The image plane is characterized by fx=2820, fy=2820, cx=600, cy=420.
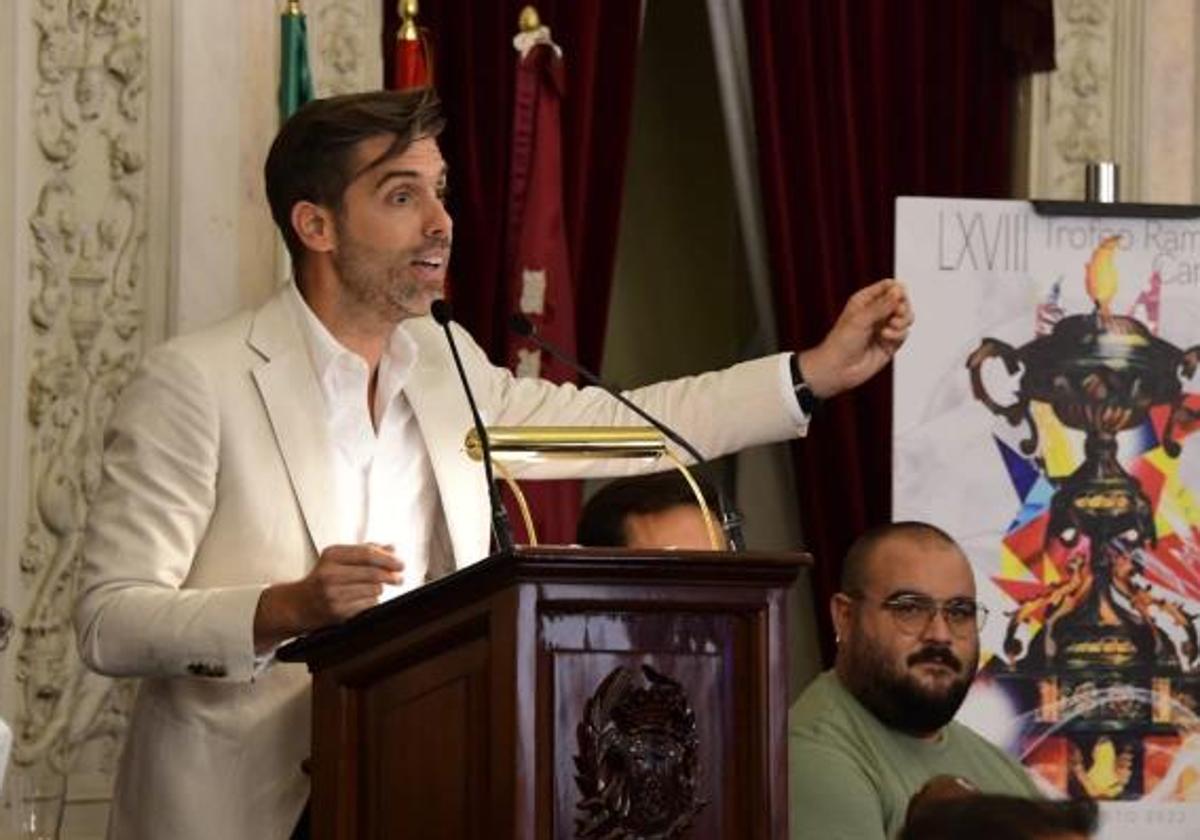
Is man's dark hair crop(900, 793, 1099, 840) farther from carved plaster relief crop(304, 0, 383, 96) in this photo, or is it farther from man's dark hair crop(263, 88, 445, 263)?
carved plaster relief crop(304, 0, 383, 96)

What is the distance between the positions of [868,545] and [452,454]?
3.27ft

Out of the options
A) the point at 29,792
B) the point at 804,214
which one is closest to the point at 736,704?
the point at 29,792

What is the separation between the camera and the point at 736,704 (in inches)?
137

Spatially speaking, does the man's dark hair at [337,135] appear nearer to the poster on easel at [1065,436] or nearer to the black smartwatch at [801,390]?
the black smartwatch at [801,390]

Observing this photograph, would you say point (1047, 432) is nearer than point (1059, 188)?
Yes

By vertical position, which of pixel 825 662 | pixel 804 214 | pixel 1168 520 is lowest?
pixel 825 662

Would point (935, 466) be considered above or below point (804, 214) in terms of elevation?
below

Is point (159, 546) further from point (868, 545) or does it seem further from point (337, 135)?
point (868, 545)

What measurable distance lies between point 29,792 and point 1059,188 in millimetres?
3813

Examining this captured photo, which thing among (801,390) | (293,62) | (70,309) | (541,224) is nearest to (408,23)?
(293,62)

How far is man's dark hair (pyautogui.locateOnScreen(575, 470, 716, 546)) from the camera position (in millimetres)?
4559

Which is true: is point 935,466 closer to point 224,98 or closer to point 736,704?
point 224,98

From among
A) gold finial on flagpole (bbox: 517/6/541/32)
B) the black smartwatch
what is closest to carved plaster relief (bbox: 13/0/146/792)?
gold finial on flagpole (bbox: 517/6/541/32)

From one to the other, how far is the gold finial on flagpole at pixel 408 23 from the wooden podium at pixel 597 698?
2.87 metres
